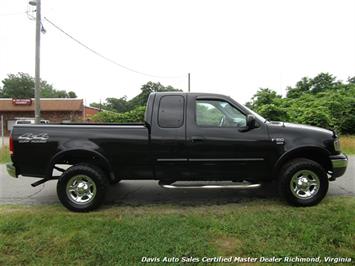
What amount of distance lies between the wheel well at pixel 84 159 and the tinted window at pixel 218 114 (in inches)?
66.0

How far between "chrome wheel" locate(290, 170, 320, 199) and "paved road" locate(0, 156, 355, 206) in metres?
0.79

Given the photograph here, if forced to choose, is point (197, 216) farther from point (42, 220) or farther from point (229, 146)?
point (42, 220)

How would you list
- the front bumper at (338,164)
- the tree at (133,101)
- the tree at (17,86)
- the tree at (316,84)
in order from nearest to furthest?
the front bumper at (338,164)
the tree at (316,84)
the tree at (133,101)
the tree at (17,86)

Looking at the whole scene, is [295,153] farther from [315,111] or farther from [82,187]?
[315,111]

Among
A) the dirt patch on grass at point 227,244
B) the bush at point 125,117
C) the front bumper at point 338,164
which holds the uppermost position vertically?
the bush at point 125,117

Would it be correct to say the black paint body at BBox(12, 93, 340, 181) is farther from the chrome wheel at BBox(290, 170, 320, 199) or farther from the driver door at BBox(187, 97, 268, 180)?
the chrome wheel at BBox(290, 170, 320, 199)

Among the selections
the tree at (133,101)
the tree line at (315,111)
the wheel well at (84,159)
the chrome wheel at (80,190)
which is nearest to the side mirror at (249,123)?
the wheel well at (84,159)

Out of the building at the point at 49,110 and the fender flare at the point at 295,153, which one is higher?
the building at the point at 49,110

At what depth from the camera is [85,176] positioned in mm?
5125

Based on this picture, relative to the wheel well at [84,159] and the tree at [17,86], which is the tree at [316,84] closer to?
the wheel well at [84,159]

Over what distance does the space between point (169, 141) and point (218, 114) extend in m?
0.96

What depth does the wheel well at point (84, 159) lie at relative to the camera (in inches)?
203

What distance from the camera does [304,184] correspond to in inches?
205

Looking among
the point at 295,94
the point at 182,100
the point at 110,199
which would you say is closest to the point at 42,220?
the point at 110,199
